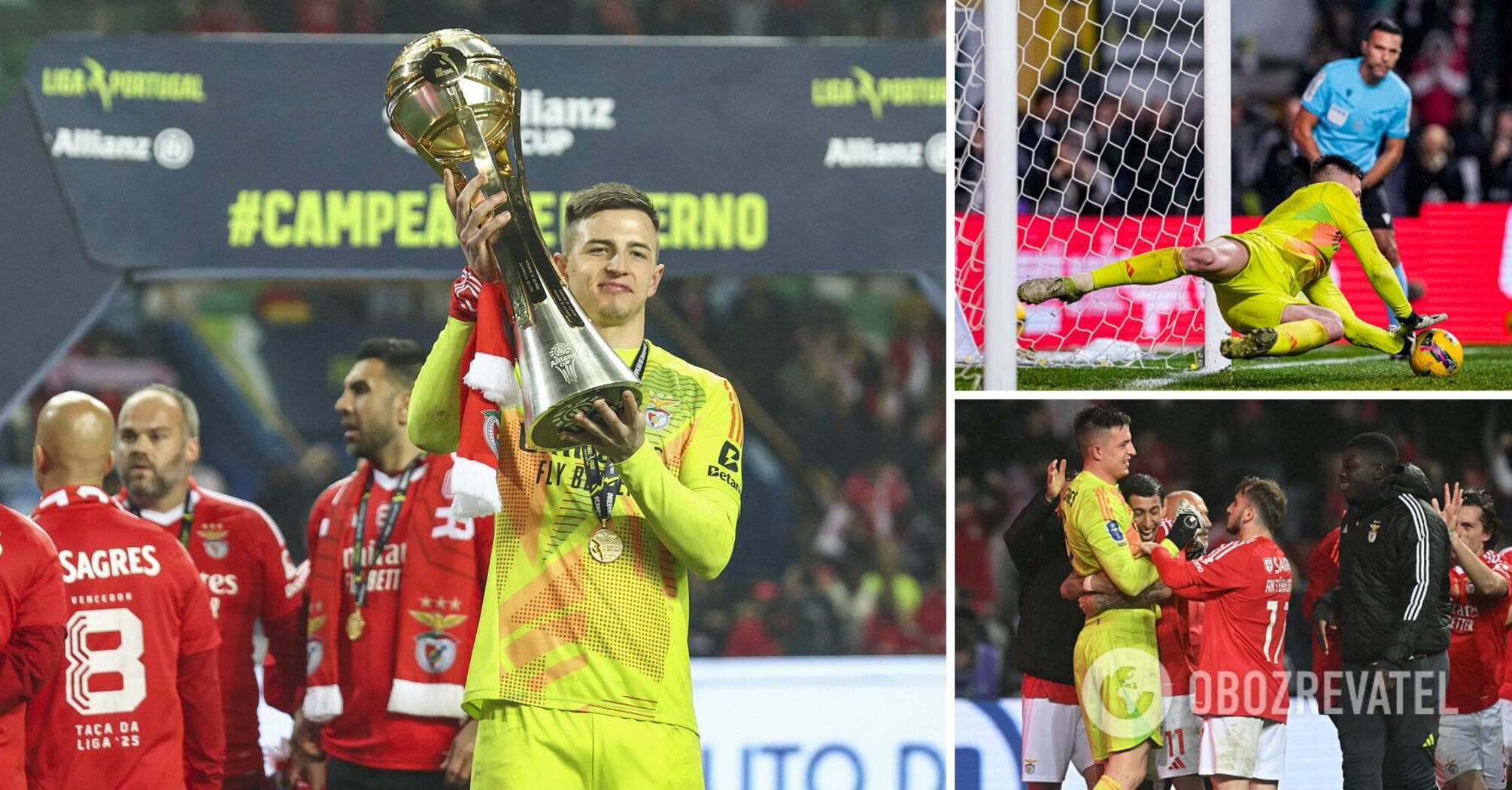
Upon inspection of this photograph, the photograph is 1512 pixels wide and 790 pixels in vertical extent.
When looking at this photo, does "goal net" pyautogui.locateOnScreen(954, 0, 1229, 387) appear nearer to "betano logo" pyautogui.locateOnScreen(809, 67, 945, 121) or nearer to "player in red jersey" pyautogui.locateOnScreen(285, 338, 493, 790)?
"betano logo" pyautogui.locateOnScreen(809, 67, 945, 121)

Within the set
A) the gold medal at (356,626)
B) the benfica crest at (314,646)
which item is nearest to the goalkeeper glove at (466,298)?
the gold medal at (356,626)

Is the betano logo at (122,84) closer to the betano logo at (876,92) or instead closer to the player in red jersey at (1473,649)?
the betano logo at (876,92)

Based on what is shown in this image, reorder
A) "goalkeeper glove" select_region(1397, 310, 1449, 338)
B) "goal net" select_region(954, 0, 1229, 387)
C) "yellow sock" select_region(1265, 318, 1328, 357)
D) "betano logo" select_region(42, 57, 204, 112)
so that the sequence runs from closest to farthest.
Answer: "yellow sock" select_region(1265, 318, 1328, 357) → "goalkeeper glove" select_region(1397, 310, 1449, 338) → "goal net" select_region(954, 0, 1229, 387) → "betano logo" select_region(42, 57, 204, 112)

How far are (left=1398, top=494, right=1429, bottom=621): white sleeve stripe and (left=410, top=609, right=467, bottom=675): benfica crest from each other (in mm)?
2719

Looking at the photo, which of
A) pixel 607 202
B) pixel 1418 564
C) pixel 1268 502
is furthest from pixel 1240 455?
pixel 607 202

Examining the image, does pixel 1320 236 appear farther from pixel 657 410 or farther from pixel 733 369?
pixel 733 369

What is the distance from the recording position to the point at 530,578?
10.2ft

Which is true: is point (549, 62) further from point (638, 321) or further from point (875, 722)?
point (638, 321)

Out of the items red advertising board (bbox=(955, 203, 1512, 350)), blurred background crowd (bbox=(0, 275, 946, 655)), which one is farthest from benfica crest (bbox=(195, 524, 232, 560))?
blurred background crowd (bbox=(0, 275, 946, 655))

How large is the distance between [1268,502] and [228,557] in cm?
328

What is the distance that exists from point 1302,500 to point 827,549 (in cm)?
573

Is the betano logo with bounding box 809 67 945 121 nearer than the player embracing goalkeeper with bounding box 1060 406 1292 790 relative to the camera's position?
No

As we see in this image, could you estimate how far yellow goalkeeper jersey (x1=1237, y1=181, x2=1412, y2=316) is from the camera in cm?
390

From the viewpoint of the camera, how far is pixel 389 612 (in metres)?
4.95
